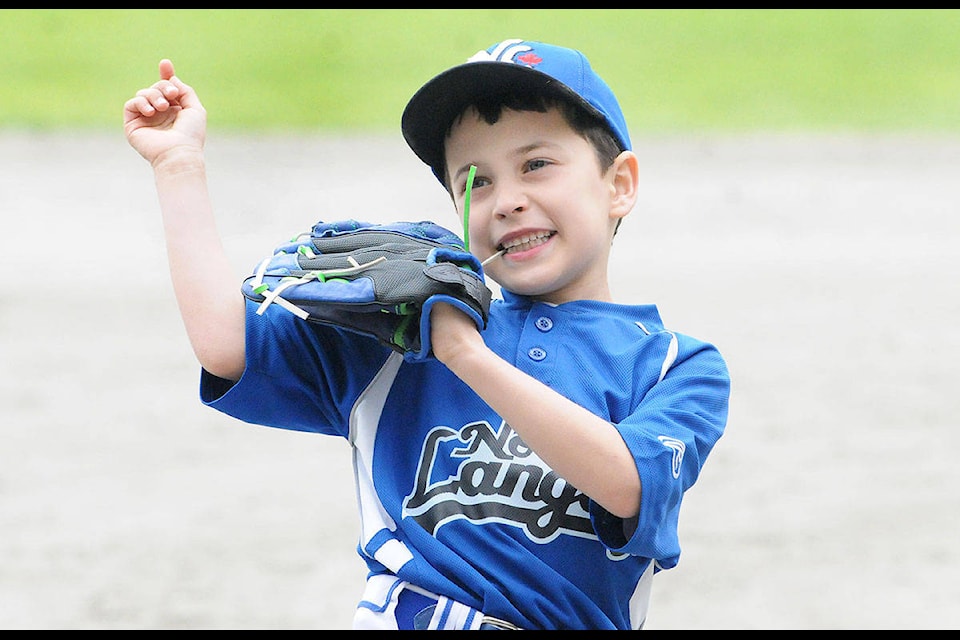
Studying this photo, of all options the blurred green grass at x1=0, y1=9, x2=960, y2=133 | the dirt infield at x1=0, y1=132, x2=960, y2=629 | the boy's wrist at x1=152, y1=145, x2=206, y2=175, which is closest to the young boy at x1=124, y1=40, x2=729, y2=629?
the boy's wrist at x1=152, y1=145, x2=206, y2=175

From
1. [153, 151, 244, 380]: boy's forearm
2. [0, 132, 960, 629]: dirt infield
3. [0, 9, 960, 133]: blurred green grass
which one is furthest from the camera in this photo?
[0, 9, 960, 133]: blurred green grass

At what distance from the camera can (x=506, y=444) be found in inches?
54.1

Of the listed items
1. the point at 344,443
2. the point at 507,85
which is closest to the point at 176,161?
the point at 507,85

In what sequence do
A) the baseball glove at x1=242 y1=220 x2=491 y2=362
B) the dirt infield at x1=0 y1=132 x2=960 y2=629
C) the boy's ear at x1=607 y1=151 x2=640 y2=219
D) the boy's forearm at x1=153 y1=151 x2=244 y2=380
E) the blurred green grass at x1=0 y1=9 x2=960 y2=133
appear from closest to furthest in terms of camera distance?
1. the baseball glove at x1=242 y1=220 x2=491 y2=362
2. the boy's forearm at x1=153 y1=151 x2=244 y2=380
3. the boy's ear at x1=607 y1=151 x2=640 y2=219
4. the dirt infield at x1=0 y1=132 x2=960 y2=629
5. the blurred green grass at x1=0 y1=9 x2=960 y2=133

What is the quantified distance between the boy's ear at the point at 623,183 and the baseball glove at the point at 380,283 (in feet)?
0.76

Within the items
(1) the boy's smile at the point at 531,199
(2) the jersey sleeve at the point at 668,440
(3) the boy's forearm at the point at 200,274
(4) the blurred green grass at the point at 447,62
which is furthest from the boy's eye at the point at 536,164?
(4) the blurred green grass at the point at 447,62

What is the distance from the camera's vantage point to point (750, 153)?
7250 mm

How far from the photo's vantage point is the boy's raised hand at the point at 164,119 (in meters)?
1.41

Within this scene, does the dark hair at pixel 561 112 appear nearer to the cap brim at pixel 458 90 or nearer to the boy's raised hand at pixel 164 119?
the cap brim at pixel 458 90

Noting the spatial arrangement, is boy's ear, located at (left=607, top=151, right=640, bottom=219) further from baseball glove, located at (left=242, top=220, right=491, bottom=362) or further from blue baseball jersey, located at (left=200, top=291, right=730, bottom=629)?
baseball glove, located at (left=242, top=220, right=491, bottom=362)

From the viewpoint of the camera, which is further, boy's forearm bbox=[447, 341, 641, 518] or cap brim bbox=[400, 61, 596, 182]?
cap brim bbox=[400, 61, 596, 182]

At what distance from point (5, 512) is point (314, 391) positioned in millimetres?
2096

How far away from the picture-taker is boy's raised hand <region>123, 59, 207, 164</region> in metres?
1.41

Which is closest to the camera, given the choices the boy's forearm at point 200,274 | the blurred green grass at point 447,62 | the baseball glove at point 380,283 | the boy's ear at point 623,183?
the baseball glove at point 380,283
